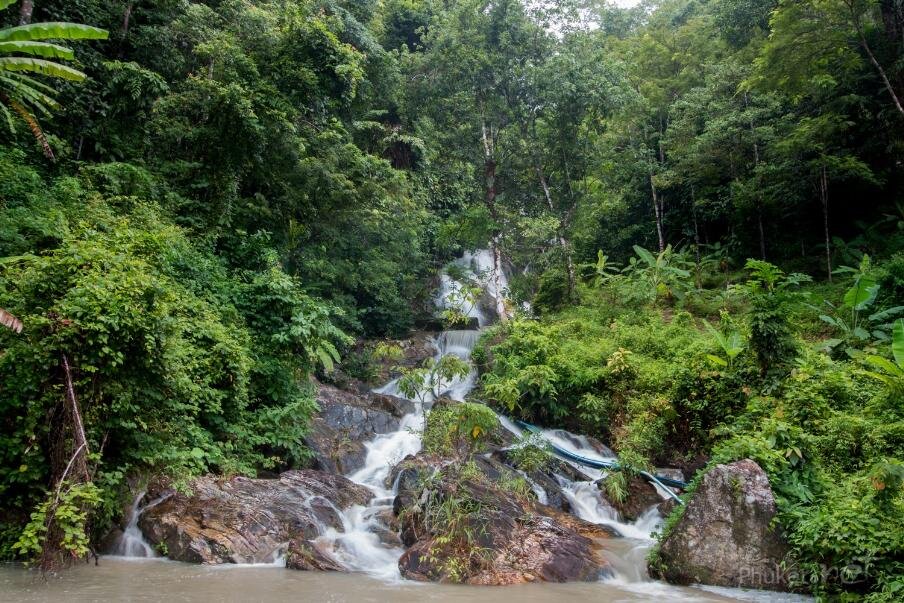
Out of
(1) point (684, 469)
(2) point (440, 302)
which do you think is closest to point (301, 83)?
(2) point (440, 302)

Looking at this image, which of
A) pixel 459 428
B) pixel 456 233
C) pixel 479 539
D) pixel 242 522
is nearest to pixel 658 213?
pixel 456 233

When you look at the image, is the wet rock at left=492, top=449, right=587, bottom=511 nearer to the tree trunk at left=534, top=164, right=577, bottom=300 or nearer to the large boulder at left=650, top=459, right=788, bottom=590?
the large boulder at left=650, top=459, right=788, bottom=590

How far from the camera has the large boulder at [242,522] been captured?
6.98 m

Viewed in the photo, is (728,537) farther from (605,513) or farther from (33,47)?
(33,47)

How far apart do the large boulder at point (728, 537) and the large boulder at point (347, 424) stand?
257 inches

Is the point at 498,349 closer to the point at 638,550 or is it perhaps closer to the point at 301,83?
the point at 638,550

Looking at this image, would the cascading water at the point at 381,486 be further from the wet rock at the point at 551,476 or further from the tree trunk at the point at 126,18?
the tree trunk at the point at 126,18

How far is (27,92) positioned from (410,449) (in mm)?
9756

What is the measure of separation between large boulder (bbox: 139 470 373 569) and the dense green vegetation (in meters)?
0.55

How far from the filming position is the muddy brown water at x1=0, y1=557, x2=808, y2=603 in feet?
17.3

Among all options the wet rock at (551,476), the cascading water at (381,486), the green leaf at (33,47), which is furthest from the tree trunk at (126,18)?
the wet rock at (551,476)

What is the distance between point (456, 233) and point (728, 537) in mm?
13522

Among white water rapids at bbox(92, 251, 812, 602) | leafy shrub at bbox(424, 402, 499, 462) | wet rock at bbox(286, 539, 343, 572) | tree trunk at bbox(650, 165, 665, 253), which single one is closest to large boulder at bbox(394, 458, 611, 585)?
white water rapids at bbox(92, 251, 812, 602)

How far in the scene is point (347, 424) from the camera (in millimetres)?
12867
